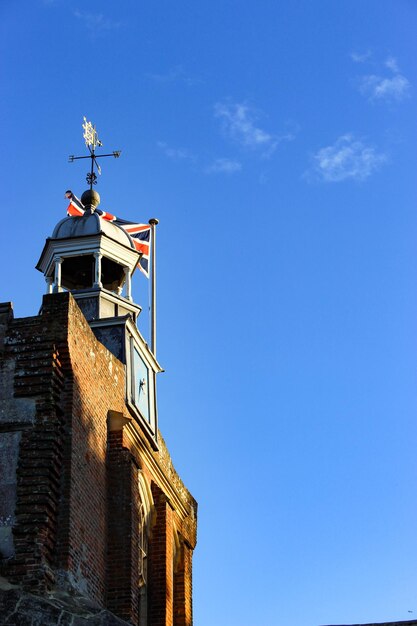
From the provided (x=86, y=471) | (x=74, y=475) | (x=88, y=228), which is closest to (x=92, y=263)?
(x=88, y=228)

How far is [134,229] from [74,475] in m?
10.1

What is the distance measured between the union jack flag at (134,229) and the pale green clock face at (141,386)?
3409mm

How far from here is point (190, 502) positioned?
26891mm

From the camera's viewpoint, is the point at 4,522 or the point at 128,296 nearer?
the point at 4,522

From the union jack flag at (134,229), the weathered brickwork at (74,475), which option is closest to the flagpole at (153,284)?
the union jack flag at (134,229)

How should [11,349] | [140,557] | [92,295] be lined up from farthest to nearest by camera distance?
1. [92,295]
2. [140,557]
3. [11,349]

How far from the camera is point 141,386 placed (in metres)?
24.6

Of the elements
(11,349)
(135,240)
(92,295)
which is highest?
(135,240)

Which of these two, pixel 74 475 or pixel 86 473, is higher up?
pixel 86 473

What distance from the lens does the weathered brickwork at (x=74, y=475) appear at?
18.0 metres

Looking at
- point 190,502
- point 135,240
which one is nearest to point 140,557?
point 190,502

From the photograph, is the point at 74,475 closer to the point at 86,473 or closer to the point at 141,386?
the point at 86,473

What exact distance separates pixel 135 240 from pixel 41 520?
11.2 meters

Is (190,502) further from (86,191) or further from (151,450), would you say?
(86,191)
